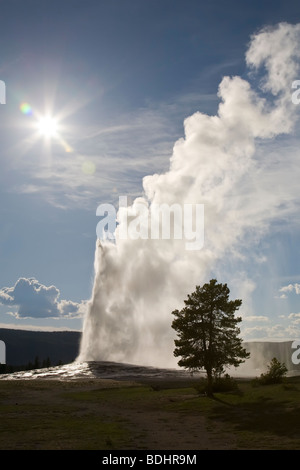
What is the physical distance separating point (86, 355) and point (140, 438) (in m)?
88.5

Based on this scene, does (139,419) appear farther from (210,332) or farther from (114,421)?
(210,332)

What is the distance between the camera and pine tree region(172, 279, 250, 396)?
36812 millimetres

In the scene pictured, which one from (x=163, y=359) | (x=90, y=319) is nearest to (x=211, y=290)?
(x=90, y=319)

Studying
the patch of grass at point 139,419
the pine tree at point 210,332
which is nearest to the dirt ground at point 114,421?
the patch of grass at point 139,419

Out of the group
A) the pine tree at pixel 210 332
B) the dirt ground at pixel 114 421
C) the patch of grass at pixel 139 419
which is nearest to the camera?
the dirt ground at pixel 114 421

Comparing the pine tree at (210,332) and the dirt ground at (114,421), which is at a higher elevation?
the pine tree at (210,332)

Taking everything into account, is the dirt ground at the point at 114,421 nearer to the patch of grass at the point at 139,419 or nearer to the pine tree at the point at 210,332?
the patch of grass at the point at 139,419

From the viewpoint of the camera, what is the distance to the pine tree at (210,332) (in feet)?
121

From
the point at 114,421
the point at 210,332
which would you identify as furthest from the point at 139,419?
the point at 210,332

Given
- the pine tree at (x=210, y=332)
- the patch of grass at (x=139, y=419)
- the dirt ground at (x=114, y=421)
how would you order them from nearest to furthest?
the dirt ground at (x=114, y=421), the patch of grass at (x=139, y=419), the pine tree at (x=210, y=332)

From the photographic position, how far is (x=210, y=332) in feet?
122

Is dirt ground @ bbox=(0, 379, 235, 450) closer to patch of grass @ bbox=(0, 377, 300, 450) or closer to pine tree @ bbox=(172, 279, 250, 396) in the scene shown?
patch of grass @ bbox=(0, 377, 300, 450)

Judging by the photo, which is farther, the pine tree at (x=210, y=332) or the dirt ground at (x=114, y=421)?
the pine tree at (x=210, y=332)
